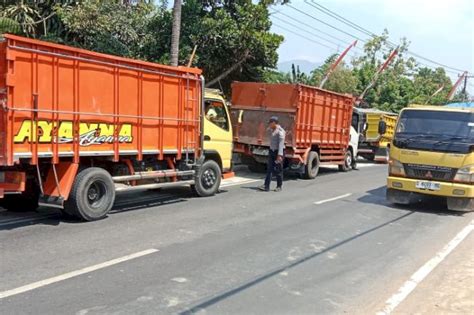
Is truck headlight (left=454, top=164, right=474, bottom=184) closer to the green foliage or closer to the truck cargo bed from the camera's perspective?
the truck cargo bed

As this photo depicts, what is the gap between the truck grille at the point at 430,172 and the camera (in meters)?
10.6

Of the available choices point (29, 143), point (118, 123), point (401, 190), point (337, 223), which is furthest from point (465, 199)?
point (29, 143)

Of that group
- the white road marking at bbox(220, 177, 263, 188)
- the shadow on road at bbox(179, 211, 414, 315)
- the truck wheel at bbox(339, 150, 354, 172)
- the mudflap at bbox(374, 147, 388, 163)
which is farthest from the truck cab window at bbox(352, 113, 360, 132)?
the shadow on road at bbox(179, 211, 414, 315)

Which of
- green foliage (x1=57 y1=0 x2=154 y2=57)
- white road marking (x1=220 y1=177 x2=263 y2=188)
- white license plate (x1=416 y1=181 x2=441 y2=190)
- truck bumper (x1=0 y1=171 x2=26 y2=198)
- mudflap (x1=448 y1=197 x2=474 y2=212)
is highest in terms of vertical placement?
green foliage (x1=57 y1=0 x2=154 y2=57)

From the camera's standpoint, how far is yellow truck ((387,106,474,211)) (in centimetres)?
1057

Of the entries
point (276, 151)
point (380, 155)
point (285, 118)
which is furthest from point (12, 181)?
point (380, 155)

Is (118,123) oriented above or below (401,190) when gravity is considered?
above

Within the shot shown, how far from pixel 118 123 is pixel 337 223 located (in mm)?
4229

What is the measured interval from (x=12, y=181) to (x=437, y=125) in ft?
27.3

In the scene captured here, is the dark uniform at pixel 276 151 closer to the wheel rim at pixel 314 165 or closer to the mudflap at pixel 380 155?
the wheel rim at pixel 314 165

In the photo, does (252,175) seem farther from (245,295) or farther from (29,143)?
(245,295)

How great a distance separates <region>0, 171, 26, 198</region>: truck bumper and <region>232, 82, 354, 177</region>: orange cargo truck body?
9.14 m

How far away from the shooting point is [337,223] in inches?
362

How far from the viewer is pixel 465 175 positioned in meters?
10.5
